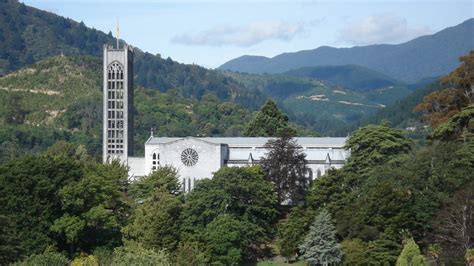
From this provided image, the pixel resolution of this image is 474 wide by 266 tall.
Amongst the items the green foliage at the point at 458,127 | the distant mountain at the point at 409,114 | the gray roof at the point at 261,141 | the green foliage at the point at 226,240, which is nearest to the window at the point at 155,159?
the gray roof at the point at 261,141

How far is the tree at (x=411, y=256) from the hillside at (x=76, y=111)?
72488 mm

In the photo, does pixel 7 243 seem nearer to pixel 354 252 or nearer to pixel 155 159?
pixel 354 252

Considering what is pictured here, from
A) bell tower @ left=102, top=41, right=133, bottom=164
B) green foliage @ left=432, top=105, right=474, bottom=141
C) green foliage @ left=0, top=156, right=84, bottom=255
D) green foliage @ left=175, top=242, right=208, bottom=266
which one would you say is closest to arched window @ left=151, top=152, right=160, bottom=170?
bell tower @ left=102, top=41, right=133, bottom=164

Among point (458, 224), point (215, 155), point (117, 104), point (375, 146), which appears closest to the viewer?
point (458, 224)

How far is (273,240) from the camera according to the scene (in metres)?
59.2

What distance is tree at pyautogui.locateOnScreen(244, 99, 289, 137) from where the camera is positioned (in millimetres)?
82125

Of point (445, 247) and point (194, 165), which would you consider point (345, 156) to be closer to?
point (194, 165)

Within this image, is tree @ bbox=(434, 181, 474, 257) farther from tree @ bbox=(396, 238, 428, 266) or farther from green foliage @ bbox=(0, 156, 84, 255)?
green foliage @ bbox=(0, 156, 84, 255)

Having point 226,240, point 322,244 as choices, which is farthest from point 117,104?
point 322,244

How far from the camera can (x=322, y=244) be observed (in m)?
52.2

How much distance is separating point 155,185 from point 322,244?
14860mm

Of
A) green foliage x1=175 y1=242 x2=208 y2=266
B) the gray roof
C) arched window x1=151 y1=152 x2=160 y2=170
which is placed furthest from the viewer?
arched window x1=151 y1=152 x2=160 y2=170

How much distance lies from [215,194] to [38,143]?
6774 centimetres

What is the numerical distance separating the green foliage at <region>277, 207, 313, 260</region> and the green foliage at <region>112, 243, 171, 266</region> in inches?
320
